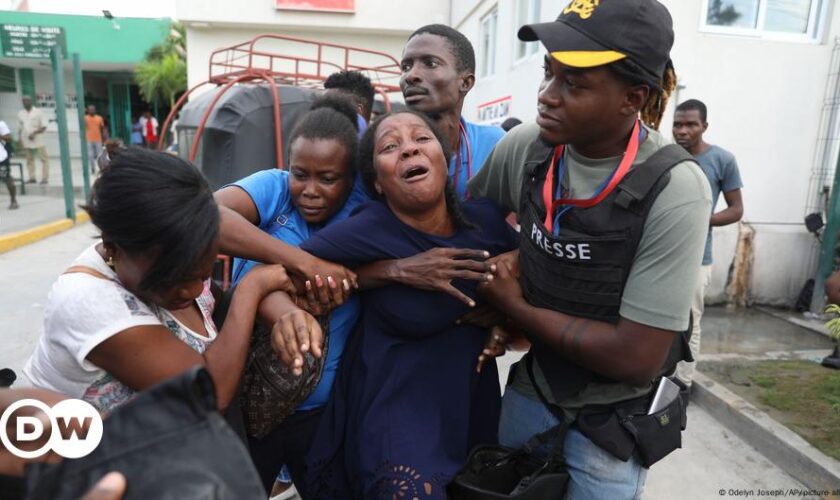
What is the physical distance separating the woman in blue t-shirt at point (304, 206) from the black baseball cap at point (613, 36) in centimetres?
81

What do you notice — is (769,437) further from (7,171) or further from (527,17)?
(7,171)

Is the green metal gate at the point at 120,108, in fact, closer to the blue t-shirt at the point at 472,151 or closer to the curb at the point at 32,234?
the curb at the point at 32,234

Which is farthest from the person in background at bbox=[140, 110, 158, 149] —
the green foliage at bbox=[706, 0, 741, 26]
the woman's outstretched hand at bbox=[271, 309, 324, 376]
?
the woman's outstretched hand at bbox=[271, 309, 324, 376]

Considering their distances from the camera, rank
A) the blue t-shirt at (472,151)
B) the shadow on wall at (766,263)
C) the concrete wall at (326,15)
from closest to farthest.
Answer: the blue t-shirt at (472,151) < the shadow on wall at (766,263) < the concrete wall at (326,15)

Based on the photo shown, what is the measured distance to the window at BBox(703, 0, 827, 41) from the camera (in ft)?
17.8

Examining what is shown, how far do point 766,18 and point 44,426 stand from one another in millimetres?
6619

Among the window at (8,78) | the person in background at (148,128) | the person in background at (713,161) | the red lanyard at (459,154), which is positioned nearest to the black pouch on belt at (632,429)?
the red lanyard at (459,154)

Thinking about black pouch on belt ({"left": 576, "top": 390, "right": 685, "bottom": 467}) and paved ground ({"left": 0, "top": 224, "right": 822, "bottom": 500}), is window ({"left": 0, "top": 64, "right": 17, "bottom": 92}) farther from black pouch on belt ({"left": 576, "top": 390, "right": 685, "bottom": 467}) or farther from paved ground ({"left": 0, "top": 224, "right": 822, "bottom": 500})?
black pouch on belt ({"left": 576, "top": 390, "right": 685, "bottom": 467})

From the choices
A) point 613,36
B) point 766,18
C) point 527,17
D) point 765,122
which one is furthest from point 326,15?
point 613,36

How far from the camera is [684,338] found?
1.45 meters

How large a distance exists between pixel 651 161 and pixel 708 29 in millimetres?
5011

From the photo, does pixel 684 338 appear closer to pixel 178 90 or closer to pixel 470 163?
pixel 470 163

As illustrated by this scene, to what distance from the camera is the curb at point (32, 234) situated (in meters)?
7.65

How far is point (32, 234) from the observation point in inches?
325
